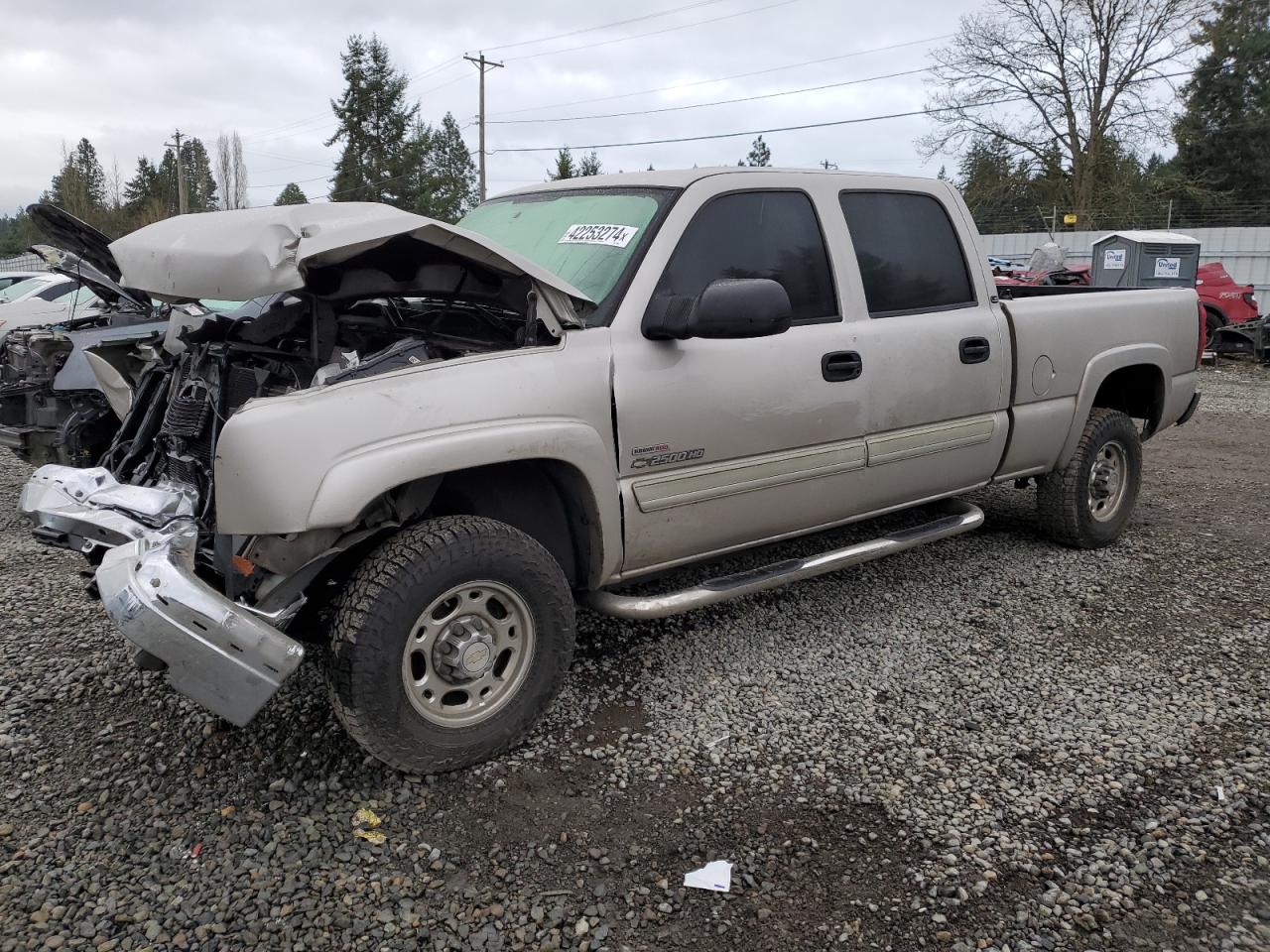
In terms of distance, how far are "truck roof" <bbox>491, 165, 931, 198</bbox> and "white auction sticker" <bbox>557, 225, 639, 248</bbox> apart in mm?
257

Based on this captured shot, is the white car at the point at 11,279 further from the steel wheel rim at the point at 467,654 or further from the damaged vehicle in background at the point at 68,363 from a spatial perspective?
the steel wheel rim at the point at 467,654

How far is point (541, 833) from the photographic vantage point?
280cm

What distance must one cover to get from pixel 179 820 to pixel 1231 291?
17.2 metres

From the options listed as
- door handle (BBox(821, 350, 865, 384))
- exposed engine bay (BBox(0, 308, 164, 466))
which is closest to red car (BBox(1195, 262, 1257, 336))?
door handle (BBox(821, 350, 865, 384))

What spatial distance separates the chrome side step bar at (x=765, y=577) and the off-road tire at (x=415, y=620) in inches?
13.5

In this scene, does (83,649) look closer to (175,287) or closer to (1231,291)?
(175,287)

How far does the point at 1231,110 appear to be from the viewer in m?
36.2

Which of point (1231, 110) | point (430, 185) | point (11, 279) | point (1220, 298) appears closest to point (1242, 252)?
point (1220, 298)

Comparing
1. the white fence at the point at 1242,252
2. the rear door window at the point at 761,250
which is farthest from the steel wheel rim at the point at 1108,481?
the white fence at the point at 1242,252

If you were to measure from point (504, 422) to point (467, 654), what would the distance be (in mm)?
731

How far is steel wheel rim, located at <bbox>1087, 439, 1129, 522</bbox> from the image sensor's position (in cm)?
538

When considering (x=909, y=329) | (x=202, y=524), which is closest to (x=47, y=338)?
(x=202, y=524)

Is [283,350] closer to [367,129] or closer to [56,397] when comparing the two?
[56,397]

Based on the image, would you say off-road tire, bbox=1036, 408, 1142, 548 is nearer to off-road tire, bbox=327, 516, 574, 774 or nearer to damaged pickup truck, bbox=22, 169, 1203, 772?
damaged pickup truck, bbox=22, 169, 1203, 772
